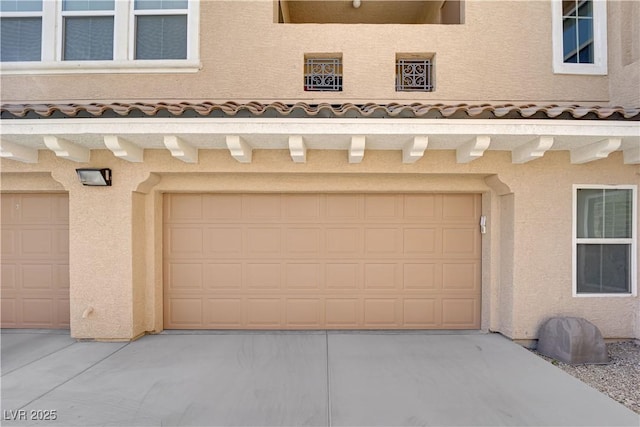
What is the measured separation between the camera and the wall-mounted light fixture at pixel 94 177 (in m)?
5.22

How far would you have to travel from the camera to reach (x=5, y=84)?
6.00 meters

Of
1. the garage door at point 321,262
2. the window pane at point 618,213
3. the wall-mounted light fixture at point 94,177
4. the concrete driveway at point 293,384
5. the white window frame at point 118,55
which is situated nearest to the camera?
the concrete driveway at point 293,384

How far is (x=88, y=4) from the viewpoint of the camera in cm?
605

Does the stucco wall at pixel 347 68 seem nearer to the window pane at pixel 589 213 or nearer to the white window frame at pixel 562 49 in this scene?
the white window frame at pixel 562 49

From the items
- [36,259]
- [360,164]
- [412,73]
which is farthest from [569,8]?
[36,259]

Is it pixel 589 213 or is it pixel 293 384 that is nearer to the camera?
pixel 293 384

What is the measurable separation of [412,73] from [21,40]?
7052 millimetres

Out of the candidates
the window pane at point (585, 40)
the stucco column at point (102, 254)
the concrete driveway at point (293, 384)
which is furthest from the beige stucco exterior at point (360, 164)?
the concrete driveway at point (293, 384)

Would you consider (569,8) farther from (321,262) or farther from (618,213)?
(321,262)

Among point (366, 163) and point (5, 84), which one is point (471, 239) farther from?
point (5, 84)

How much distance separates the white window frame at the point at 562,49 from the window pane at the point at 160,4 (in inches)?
258

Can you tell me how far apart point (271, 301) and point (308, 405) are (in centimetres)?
253

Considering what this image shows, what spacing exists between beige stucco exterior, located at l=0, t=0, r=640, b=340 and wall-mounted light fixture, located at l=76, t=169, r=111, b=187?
163mm

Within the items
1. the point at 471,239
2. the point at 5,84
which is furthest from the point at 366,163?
the point at 5,84
